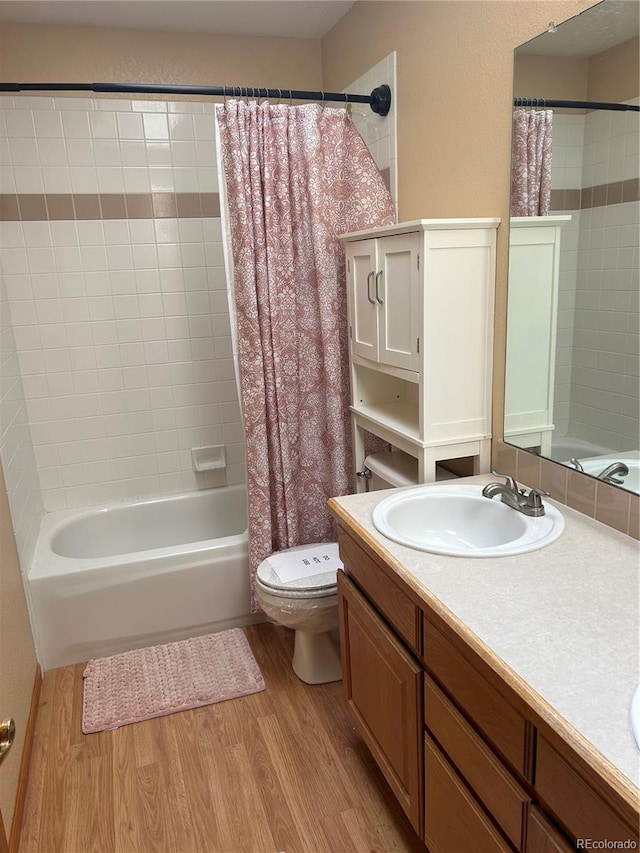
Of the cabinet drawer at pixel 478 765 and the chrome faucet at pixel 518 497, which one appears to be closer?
the cabinet drawer at pixel 478 765

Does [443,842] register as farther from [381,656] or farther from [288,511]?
[288,511]

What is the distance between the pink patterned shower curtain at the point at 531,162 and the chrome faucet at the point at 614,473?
670 mm

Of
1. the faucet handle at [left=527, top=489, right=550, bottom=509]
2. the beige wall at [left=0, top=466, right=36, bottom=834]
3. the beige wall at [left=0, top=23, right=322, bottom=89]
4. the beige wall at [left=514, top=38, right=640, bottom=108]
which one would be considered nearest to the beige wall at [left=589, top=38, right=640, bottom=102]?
the beige wall at [left=514, top=38, right=640, bottom=108]

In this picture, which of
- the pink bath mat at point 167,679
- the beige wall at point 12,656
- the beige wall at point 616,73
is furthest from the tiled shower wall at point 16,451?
A: the beige wall at point 616,73

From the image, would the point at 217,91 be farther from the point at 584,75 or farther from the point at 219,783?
the point at 219,783

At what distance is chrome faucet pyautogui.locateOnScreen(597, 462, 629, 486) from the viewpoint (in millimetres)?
1430

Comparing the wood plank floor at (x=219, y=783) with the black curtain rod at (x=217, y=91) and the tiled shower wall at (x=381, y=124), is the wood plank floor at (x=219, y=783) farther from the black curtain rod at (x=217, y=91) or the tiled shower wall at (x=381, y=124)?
→ the black curtain rod at (x=217, y=91)

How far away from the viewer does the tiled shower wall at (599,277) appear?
4.43ft

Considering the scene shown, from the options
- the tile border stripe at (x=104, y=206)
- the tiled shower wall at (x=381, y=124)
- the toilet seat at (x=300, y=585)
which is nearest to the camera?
the toilet seat at (x=300, y=585)

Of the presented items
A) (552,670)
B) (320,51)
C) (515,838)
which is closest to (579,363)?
(552,670)

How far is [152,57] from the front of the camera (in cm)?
270

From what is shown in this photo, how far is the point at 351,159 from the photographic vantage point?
233 centimetres

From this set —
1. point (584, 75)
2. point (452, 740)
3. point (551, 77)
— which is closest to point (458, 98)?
point (551, 77)

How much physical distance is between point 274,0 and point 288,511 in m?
2.04
